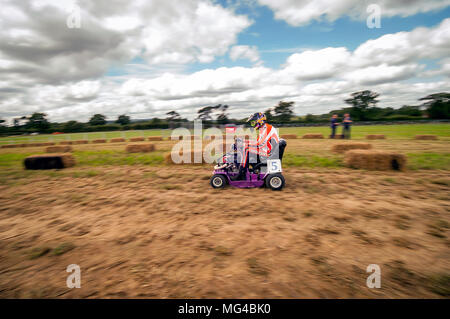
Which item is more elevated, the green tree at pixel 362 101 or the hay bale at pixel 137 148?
the green tree at pixel 362 101

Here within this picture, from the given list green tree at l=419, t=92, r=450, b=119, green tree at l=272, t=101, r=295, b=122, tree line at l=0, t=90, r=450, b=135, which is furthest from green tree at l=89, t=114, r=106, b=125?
green tree at l=419, t=92, r=450, b=119

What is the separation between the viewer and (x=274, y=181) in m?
5.69

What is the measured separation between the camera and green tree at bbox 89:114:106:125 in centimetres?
5632

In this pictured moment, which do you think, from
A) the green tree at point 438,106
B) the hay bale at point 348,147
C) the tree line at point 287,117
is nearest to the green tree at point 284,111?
the tree line at point 287,117

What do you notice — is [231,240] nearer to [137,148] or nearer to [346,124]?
[137,148]

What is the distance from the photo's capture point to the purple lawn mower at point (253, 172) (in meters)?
5.65

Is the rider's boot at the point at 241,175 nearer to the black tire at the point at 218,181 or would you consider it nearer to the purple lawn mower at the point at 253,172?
the purple lawn mower at the point at 253,172

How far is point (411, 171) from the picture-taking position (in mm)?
7102

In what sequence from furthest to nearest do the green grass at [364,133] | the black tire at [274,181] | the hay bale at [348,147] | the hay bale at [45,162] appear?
1. the green grass at [364,133]
2. the hay bale at [348,147]
3. the hay bale at [45,162]
4. the black tire at [274,181]

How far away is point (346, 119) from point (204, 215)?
16272mm

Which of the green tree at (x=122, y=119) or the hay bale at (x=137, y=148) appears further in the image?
the green tree at (x=122, y=119)

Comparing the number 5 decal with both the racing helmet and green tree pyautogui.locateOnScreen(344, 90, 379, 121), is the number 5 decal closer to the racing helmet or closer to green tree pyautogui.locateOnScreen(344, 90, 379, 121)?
the racing helmet
